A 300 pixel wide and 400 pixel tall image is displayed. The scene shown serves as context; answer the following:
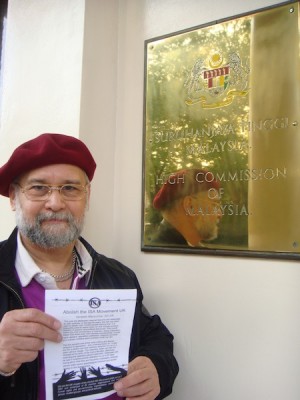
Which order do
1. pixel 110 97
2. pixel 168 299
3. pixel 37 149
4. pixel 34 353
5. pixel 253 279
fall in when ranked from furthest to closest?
pixel 110 97 → pixel 168 299 → pixel 253 279 → pixel 37 149 → pixel 34 353

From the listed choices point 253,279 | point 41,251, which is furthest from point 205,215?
point 41,251

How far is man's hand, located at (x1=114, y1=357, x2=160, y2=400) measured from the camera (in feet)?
2.37

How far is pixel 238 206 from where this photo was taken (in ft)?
3.19

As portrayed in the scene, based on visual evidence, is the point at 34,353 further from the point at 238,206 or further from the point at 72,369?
the point at 238,206

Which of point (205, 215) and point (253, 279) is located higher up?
point (205, 215)

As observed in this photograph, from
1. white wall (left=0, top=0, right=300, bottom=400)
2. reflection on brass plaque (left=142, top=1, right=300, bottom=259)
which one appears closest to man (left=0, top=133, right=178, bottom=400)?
white wall (left=0, top=0, right=300, bottom=400)

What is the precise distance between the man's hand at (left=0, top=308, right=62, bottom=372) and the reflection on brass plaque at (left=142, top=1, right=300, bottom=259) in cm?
52

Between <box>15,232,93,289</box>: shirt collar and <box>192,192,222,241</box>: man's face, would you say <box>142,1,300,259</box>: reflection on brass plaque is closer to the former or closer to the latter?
<box>192,192,222,241</box>: man's face

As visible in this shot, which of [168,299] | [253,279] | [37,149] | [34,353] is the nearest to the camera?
[34,353]

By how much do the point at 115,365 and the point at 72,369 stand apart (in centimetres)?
9

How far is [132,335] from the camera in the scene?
3.00 feet

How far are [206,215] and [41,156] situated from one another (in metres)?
0.49

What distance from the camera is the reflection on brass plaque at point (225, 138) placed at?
917 mm

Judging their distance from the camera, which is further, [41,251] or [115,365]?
[41,251]
